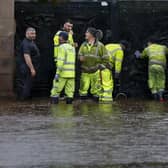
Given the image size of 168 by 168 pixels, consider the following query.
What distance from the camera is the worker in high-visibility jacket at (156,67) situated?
16.5m

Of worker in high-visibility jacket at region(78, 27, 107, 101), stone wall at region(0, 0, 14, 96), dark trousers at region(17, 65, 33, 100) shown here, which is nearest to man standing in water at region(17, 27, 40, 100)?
dark trousers at region(17, 65, 33, 100)

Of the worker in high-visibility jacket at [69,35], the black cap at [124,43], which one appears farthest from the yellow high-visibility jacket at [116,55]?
the worker in high-visibility jacket at [69,35]

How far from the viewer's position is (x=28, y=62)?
15.8m

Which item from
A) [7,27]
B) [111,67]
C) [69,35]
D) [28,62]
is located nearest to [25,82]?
[28,62]

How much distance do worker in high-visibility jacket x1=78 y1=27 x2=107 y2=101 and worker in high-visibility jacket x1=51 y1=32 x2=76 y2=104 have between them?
80cm

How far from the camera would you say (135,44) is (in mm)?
17328

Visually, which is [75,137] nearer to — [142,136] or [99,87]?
[142,136]

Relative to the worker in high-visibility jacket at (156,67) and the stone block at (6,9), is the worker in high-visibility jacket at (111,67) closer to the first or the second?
the worker in high-visibility jacket at (156,67)

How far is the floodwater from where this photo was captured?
844cm

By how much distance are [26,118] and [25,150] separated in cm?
331

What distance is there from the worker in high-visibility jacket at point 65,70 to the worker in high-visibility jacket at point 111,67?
0.99m

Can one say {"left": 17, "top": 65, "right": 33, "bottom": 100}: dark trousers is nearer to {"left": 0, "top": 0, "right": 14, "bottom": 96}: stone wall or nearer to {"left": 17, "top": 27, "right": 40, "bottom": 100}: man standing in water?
{"left": 17, "top": 27, "right": 40, "bottom": 100}: man standing in water

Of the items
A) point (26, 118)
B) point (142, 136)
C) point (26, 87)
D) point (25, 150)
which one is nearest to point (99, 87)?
point (26, 87)

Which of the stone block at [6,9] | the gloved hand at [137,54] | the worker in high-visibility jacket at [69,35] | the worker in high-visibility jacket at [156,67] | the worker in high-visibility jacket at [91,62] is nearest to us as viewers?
the worker in high-visibility jacket at [91,62]
